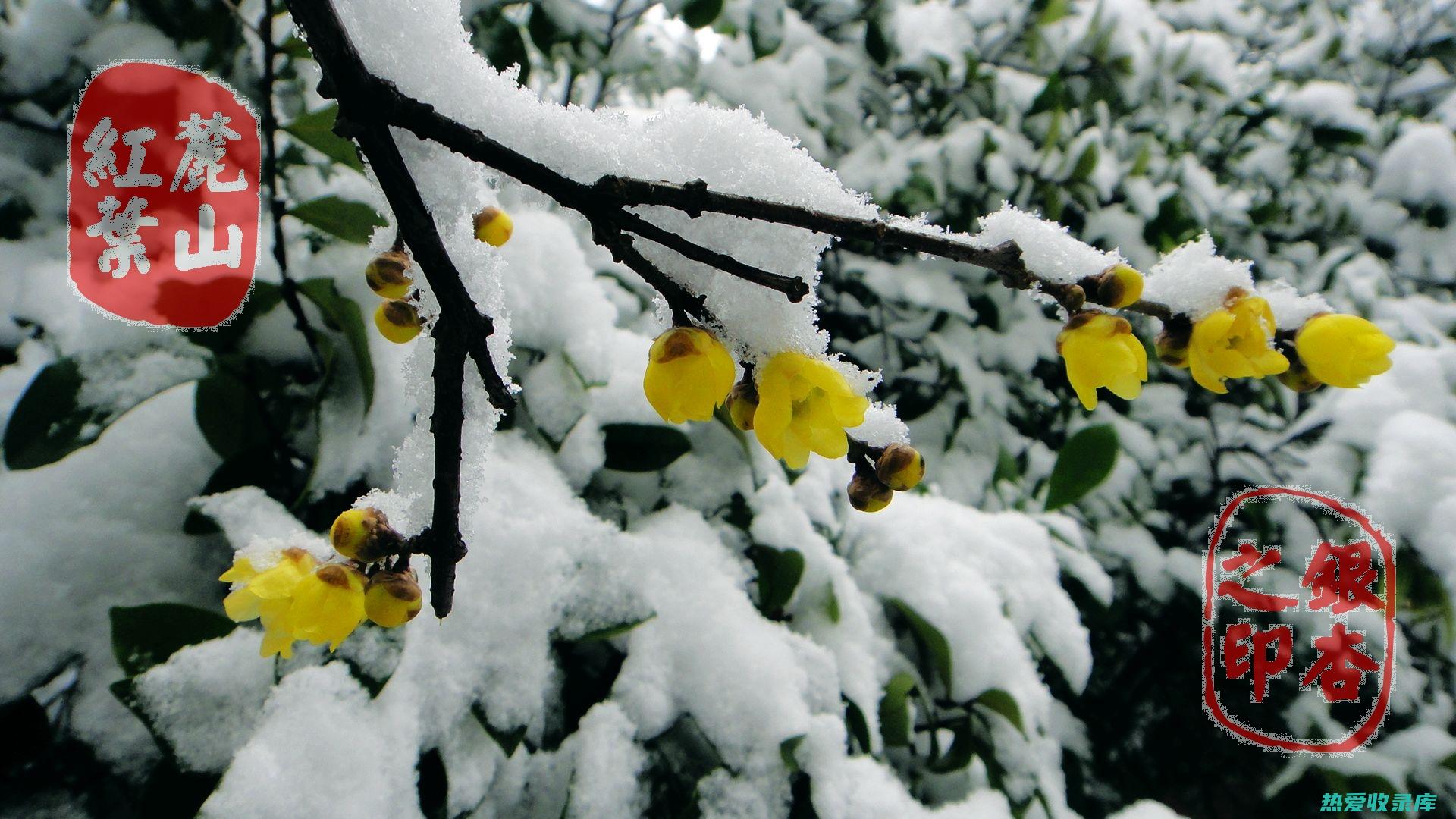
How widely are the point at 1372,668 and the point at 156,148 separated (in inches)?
77.9

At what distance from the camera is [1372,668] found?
1.41 meters

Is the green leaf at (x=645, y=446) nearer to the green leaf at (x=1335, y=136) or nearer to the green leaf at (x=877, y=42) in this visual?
the green leaf at (x=877, y=42)

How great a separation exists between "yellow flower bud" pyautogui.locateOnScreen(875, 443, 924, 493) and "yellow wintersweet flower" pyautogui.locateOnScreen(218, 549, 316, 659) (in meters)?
0.32

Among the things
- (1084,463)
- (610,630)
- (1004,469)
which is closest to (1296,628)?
(1004,469)

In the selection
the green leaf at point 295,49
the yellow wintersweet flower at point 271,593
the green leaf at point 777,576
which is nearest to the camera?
the yellow wintersweet flower at point 271,593

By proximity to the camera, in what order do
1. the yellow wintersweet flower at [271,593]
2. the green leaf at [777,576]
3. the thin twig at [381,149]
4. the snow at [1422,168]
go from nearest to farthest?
the thin twig at [381,149], the yellow wintersweet flower at [271,593], the green leaf at [777,576], the snow at [1422,168]

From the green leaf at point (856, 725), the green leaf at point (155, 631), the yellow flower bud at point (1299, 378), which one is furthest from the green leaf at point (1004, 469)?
the green leaf at point (155, 631)

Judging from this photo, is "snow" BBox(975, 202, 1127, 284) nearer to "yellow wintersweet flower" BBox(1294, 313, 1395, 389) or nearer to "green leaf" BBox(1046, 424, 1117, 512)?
"yellow wintersweet flower" BBox(1294, 313, 1395, 389)

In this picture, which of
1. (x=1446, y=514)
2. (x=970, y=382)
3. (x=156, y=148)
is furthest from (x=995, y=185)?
(x=156, y=148)

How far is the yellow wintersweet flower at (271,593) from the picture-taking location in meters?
0.41

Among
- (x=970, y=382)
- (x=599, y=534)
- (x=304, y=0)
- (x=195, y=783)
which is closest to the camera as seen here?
(x=304, y=0)

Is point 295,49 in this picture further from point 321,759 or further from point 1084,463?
point 1084,463

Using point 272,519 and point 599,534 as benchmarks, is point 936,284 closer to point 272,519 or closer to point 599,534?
point 599,534

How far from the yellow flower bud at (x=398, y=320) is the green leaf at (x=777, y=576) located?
0.41 metres
